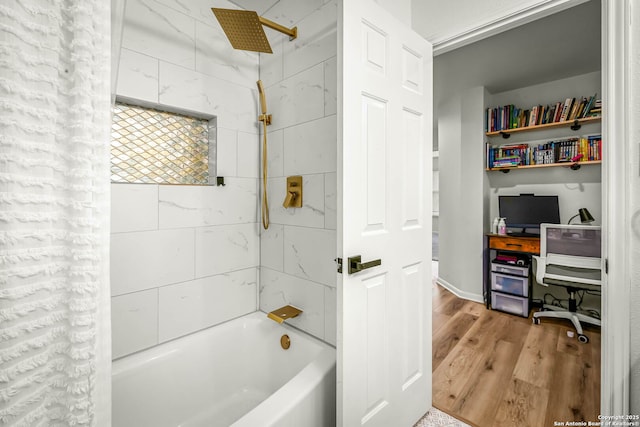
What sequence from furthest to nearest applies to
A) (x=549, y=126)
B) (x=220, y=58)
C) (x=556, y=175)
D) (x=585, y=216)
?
(x=556, y=175) < (x=549, y=126) < (x=585, y=216) < (x=220, y=58)

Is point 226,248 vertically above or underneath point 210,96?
underneath

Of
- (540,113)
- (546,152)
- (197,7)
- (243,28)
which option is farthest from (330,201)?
(540,113)

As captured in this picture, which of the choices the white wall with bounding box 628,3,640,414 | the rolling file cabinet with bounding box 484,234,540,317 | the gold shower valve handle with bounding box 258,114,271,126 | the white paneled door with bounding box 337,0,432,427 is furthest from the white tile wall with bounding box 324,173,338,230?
the rolling file cabinet with bounding box 484,234,540,317

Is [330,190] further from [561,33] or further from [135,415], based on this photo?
[561,33]

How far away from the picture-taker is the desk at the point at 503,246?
3.07 m

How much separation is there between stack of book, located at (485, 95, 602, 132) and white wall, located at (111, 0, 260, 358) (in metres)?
3.15

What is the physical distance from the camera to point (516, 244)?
3176 mm

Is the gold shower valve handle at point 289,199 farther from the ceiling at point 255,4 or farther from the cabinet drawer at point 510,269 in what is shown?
the cabinet drawer at point 510,269

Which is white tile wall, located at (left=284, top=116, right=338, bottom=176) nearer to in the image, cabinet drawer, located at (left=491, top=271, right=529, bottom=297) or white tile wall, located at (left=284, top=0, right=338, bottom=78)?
white tile wall, located at (left=284, top=0, right=338, bottom=78)

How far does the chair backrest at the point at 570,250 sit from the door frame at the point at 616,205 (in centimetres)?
186

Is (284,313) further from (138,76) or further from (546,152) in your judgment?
(546,152)

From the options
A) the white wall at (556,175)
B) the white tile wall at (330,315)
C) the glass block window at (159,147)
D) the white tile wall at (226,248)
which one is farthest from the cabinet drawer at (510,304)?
the glass block window at (159,147)

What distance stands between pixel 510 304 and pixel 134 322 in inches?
140

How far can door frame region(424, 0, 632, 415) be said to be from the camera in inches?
41.7
